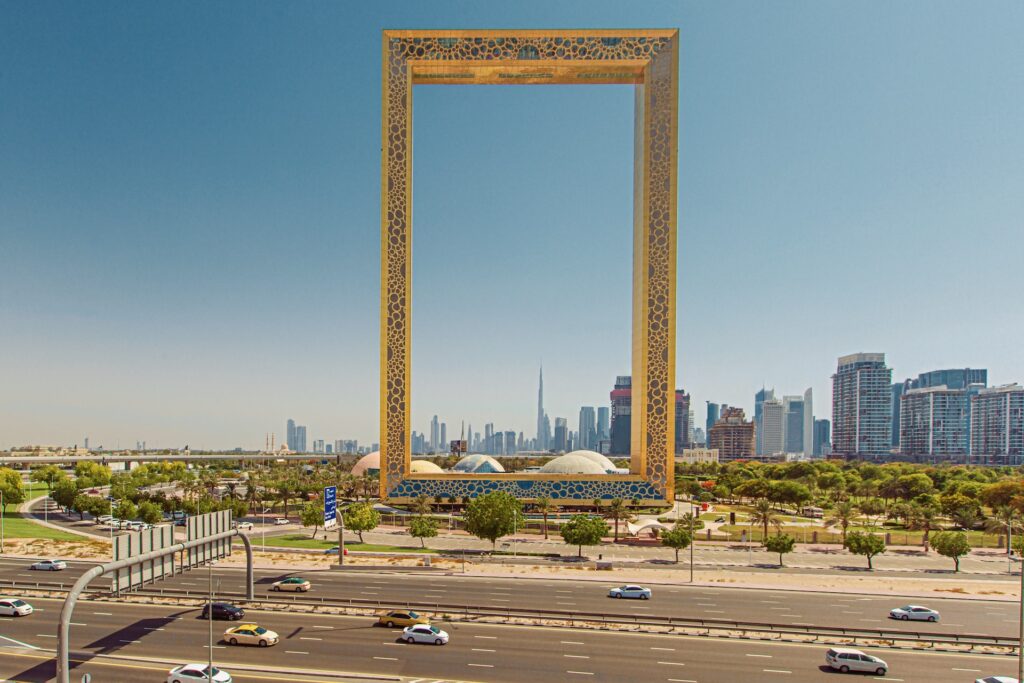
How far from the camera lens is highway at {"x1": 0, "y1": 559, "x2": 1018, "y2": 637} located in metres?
34.6

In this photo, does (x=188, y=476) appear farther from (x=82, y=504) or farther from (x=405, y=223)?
(x=405, y=223)

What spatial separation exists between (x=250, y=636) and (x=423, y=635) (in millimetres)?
8478

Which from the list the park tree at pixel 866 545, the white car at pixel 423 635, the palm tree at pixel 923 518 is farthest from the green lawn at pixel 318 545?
the palm tree at pixel 923 518

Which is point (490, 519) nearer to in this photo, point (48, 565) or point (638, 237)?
point (48, 565)

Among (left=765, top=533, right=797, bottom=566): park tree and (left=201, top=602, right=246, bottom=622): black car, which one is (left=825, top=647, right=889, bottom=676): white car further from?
(left=201, top=602, right=246, bottom=622): black car

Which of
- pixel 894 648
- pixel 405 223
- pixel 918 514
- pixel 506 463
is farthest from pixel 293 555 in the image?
pixel 506 463

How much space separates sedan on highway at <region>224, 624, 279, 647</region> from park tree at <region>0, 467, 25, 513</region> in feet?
226

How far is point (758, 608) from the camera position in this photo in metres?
36.8

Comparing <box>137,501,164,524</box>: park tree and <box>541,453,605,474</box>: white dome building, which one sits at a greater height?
<box>541,453,605,474</box>: white dome building

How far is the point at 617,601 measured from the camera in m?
38.1

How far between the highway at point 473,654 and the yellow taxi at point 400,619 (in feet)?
1.65

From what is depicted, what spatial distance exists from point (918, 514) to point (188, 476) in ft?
398

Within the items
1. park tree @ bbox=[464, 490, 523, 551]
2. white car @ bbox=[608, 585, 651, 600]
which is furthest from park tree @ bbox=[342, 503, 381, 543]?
white car @ bbox=[608, 585, 651, 600]

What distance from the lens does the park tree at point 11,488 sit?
7638 cm
